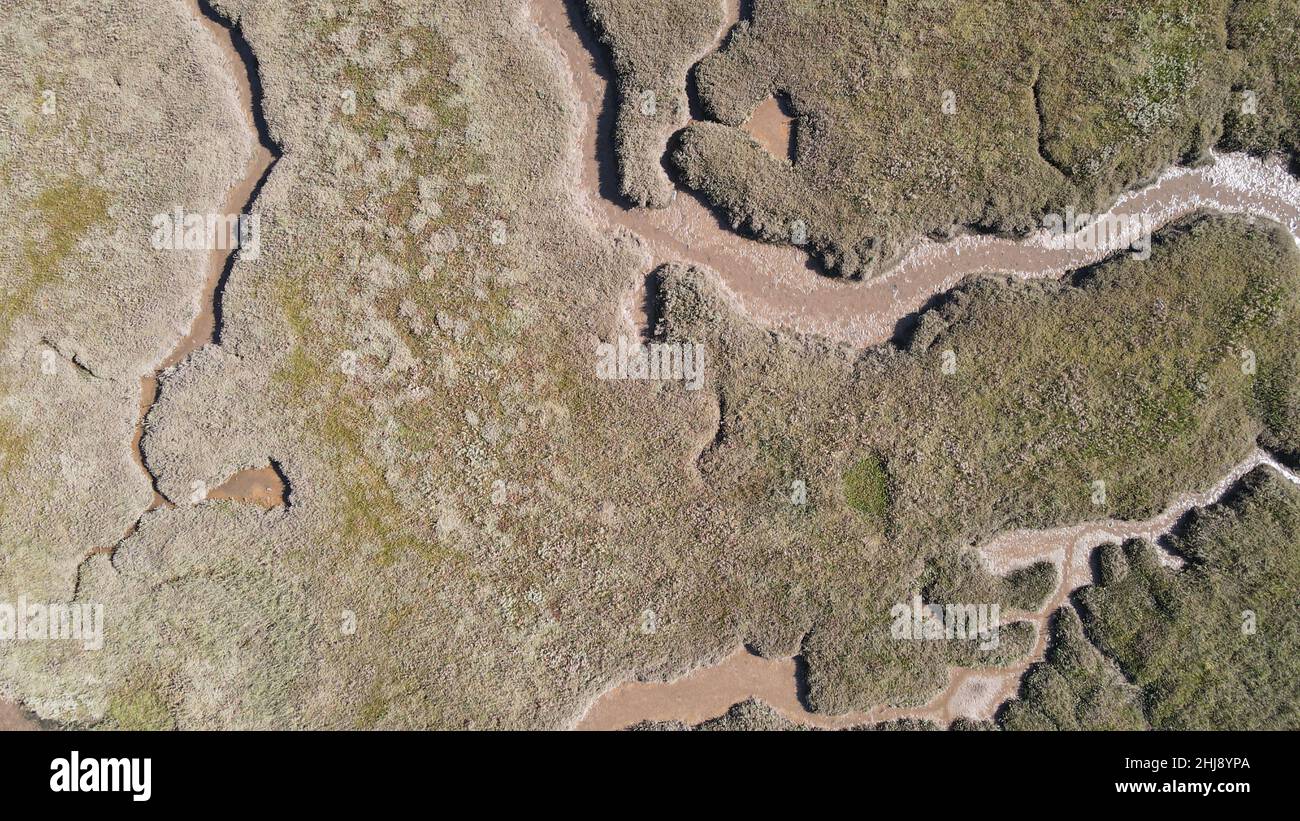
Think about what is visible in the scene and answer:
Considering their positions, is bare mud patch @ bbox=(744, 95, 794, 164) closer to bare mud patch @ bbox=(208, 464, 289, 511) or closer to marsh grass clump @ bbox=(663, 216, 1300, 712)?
marsh grass clump @ bbox=(663, 216, 1300, 712)

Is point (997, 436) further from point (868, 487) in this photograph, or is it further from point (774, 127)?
point (774, 127)

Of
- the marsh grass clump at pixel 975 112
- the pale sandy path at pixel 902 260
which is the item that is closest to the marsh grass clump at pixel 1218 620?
the pale sandy path at pixel 902 260

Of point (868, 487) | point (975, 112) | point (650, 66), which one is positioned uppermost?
point (650, 66)

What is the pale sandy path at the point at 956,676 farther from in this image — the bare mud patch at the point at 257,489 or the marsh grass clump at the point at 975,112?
the bare mud patch at the point at 257,489

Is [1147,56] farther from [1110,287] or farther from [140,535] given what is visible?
[140,535]

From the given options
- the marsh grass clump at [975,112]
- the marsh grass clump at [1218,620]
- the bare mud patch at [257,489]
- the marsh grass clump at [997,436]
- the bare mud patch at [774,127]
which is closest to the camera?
the marsh grass clump at [1218,620]

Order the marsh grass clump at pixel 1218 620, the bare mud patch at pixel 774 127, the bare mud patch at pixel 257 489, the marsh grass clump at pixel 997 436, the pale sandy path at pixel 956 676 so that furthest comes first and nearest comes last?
the bare mud patch at pixel 774 127 < the bare mud patch at pixel 257 489 < the pale sandy path at pixel 956 676 < the marsh grass clump at pixel 997 436 < the marsh grass clump at pixel 1218 620

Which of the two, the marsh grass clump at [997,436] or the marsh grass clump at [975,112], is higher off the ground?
the marsh grass clump at [975,112]

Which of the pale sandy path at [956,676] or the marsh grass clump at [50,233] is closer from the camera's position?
the pale sandy path at [956,676]

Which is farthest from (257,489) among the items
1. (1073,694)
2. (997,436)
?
(1073,694)

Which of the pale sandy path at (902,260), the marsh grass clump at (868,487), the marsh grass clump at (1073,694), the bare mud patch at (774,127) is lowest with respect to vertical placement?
the marsh grass clump at (1073,694)

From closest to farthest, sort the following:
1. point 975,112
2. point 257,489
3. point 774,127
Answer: point 975,112 < point 257,489 < point 774,127
